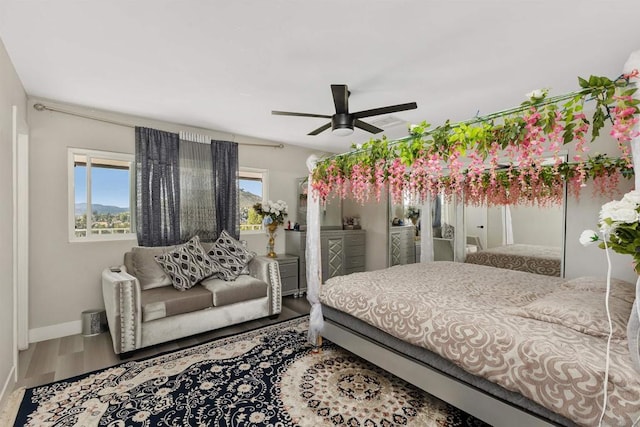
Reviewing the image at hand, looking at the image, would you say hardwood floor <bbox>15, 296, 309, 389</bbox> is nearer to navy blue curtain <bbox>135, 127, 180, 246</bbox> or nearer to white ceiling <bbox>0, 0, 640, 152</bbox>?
navy blue curtain <bbox>135, 127, 180, 246</bbox>

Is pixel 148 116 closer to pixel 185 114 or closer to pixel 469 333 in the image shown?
pixel 185 114

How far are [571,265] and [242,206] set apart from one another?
178 inches

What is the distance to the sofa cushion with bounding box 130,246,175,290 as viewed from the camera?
3432 millimetres

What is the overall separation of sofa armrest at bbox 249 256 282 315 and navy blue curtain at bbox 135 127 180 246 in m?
1.20

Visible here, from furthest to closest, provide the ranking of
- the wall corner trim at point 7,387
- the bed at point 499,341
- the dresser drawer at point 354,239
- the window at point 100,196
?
the dresser drawer at point 354,239 < the window at point 100,196 < the wall corner trim at point 7,387 < the bed at point 499,341

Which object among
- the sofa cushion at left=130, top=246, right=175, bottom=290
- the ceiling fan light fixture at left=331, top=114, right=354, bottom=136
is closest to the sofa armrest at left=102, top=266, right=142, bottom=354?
the sofa cushion at left=130, top=246, right=175, bottom=290

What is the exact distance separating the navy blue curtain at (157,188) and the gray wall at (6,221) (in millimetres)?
1430

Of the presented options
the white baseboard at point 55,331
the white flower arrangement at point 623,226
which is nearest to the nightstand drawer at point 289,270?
the white baseboard at point 55,331

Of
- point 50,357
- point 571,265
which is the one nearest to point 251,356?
point 50,357

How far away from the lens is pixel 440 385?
1970 millimetres

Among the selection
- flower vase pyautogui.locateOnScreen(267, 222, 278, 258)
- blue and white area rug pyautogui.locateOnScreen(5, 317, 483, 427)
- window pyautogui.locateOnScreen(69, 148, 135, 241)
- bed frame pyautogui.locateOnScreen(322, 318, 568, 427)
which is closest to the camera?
bed frame pyautogui.locateOnScreen(322, 318, 568, 427)

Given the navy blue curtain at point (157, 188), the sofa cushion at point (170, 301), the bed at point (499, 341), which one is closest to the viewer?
the bed at point (499, 341)

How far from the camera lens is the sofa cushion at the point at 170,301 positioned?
3.01 meters

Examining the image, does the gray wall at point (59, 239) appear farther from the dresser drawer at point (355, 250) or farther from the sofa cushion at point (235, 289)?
the dresser drawer at point (355, 250)
